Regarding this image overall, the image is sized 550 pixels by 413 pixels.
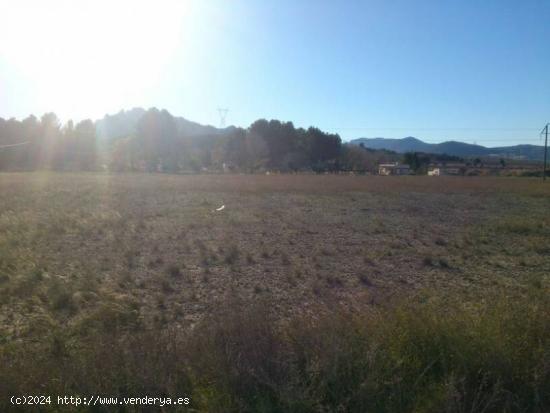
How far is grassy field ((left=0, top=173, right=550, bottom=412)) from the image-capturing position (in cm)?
571

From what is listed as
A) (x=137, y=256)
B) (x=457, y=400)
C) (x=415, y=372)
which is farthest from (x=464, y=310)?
(x=137, y=256)

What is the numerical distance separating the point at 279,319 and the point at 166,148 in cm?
13410

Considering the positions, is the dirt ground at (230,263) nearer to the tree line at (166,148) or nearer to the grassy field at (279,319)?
the grassy field at (279,319)

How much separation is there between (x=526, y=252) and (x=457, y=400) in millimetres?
13815

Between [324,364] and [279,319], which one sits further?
[279,319]

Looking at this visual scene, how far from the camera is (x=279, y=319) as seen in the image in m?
8.95

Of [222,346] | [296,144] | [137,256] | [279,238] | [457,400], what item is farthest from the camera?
[296,144]

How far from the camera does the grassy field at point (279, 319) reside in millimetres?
5711

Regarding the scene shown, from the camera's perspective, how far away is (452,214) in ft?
108

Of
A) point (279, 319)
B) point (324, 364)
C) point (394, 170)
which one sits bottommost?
point (394, 170)

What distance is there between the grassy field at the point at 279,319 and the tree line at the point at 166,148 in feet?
363

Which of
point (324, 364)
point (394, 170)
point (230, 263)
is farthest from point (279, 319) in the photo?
point (394, 170)

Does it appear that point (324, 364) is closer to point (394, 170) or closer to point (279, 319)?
point (279, 319)

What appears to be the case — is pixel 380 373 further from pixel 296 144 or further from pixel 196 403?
pixel 296 144
